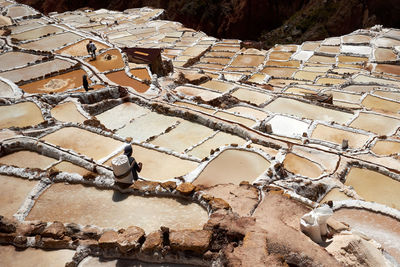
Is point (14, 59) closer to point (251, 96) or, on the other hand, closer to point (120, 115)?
point (120, 115)

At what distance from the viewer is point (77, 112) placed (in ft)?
49.9

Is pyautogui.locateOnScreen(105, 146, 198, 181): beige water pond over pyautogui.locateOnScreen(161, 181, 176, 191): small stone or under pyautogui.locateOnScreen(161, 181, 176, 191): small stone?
under

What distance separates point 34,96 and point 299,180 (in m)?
12.6

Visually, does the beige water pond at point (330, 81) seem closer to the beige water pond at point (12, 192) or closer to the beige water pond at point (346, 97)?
the beige water pond at point (346, 97)

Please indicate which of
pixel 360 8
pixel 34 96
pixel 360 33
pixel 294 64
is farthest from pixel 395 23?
pixel 34 96

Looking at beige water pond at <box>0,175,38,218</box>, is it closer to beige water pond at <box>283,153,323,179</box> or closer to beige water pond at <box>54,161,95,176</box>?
beige water pond at <box>54,161,95,176</box>

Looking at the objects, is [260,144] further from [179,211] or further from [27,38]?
[27,38]

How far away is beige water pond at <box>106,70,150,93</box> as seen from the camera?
18.1 meters

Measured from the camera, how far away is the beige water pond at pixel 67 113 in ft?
48.0

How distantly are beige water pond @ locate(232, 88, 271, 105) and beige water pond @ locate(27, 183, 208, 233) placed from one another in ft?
37.6

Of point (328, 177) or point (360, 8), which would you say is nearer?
point (328, 177)

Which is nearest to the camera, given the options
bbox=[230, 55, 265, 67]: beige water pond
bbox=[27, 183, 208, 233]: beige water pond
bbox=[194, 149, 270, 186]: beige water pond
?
bbox=[27, 183, 208, 233]: beige water pond

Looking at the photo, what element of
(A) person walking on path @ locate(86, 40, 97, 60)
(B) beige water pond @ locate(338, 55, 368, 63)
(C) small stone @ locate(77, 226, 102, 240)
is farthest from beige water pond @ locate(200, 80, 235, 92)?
(B) beige water pond @ locate(338, 55, 368, 63)

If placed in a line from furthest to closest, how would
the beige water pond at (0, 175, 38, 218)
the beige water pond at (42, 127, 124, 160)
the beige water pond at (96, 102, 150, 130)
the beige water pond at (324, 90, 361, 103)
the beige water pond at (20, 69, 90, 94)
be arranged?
the beige water pond at (324, 90, 361, 103) < the beige water pond at (20, 69, 90, 94) < the beige water pond at (96, 102, 150, 130) < the beige water pond at (42, 127, 124, 160) < the beige water pond at (0, 175, 38, 218)
